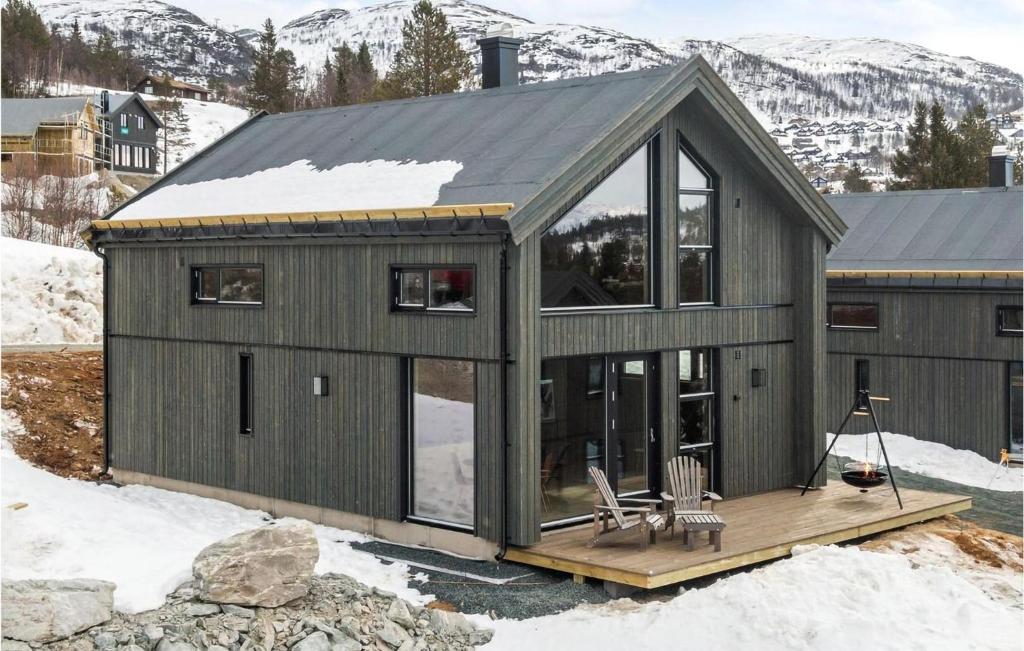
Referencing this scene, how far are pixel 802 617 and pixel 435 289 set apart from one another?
16.8 ft

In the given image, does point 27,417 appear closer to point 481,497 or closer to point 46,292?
point 46,292

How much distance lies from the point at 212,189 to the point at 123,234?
133 cm

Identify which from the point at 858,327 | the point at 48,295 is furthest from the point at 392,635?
the point at 48,295

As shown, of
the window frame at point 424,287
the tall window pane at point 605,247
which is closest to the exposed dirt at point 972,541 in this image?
the tall window pane at point 605,247

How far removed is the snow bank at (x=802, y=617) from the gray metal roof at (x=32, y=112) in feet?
145

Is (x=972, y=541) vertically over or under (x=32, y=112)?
under

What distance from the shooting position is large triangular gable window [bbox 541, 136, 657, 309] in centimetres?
1242

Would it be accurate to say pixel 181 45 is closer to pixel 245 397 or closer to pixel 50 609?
pixel 245 397

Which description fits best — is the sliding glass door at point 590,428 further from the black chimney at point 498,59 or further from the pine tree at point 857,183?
the pine tree at point 857,183

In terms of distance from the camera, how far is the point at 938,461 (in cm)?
1995

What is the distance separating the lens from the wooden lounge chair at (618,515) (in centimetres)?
1175

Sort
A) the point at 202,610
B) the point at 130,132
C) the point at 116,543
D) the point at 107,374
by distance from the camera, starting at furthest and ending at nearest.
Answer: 1. the point at 130,132
2. the point at 107,374
3. the point at 116,543
4. the point at 202,610

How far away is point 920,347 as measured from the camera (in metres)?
20.8

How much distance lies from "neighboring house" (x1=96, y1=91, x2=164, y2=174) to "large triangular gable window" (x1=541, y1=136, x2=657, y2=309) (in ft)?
166
